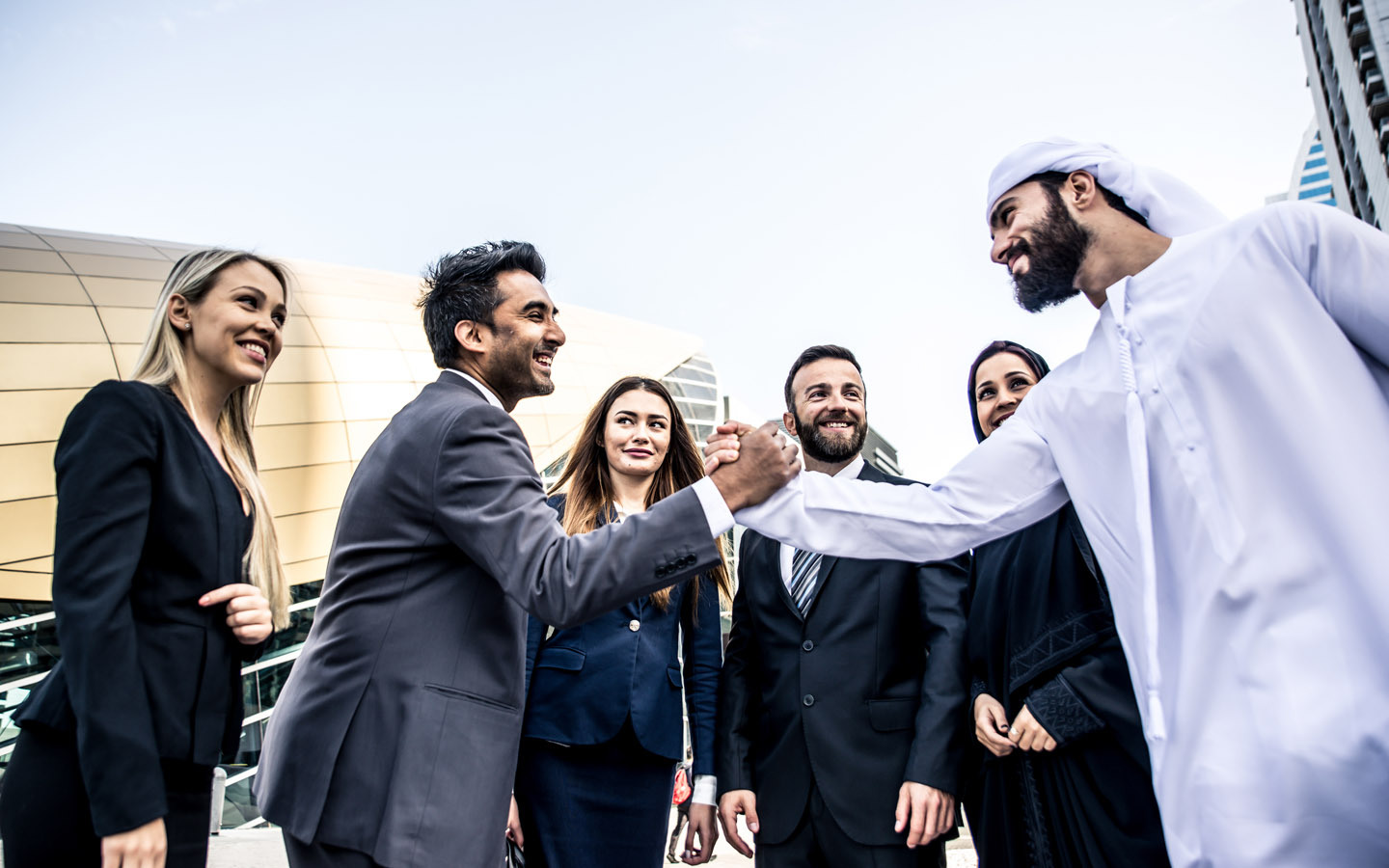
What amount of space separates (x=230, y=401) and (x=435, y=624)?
3.26 feet

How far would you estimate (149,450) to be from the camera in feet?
5.70

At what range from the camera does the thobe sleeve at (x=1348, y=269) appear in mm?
1416

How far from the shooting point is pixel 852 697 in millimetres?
2545

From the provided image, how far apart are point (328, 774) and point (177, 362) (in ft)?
3.75

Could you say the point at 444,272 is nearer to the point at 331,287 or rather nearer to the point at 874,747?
the point at 874,747

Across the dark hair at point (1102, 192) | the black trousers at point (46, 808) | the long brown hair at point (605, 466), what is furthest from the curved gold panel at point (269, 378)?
the dark hair at point (1102, 192)

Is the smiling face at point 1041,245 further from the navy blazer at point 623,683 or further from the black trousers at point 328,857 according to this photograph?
the black trousers at point 328,857

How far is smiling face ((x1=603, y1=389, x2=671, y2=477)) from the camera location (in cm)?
342

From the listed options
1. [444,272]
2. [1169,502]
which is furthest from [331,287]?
[1169,502]

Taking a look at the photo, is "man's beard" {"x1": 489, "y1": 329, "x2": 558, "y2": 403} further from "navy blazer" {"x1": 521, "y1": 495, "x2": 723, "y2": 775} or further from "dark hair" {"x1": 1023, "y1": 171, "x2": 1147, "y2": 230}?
"dark hair" {"x1": 1023, "y1": 171, "x2": 1147, "y2": 230}

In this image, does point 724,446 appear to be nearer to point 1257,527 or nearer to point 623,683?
point 623,683

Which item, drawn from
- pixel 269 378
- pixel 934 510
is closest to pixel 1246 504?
pixel 934 510

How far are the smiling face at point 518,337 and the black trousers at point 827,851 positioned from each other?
162 cm

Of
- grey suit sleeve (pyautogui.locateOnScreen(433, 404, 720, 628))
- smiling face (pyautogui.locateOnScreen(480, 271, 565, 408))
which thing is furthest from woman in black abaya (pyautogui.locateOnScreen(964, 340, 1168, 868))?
smiling face (pyautogui.locateOnScreen(480, 271, 565, 408))
